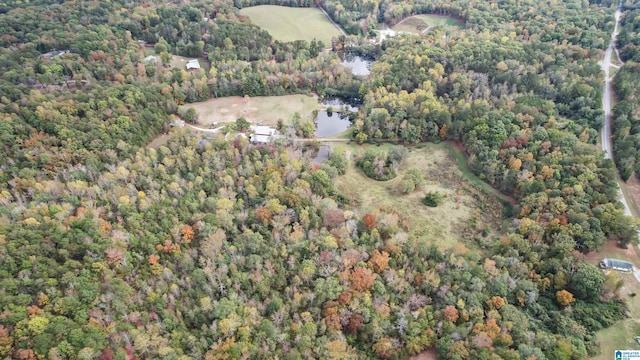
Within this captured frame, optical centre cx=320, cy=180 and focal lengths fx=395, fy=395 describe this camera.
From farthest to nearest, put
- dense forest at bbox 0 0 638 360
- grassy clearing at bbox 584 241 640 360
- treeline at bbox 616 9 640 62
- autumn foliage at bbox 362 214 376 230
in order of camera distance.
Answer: treeline at bbox 616 9 640 62 < autumn foliage at bbox 362 214 376 230 < grassy clearing at bbox 584 241 640 360 < dense forest at bbox 0 0 638 360

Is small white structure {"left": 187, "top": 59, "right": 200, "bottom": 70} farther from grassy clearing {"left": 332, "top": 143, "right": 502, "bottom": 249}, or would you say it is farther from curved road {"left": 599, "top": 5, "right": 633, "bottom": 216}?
curved road {"left": 599, "top": 5, "right": 633, "bottom": 216}

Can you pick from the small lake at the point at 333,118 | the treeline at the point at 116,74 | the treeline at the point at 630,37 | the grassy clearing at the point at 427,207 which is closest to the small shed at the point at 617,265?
the grassy clearing at the point at 427,207

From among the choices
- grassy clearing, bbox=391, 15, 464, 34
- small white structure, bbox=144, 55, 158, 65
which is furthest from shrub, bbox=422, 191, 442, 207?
grassy clearing, bbox=391, 15, 464, 34

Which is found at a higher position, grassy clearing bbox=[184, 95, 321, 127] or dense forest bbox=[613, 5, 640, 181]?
dense forest bbox=[613, 5, 640, 181]

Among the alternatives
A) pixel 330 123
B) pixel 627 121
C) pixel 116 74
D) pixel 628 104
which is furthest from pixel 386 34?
pixel 116 74

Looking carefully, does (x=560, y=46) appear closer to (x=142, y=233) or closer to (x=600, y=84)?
(x=600, y=84)

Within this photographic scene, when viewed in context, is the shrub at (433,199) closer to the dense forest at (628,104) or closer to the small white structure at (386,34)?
the dense forest at (628,104)
